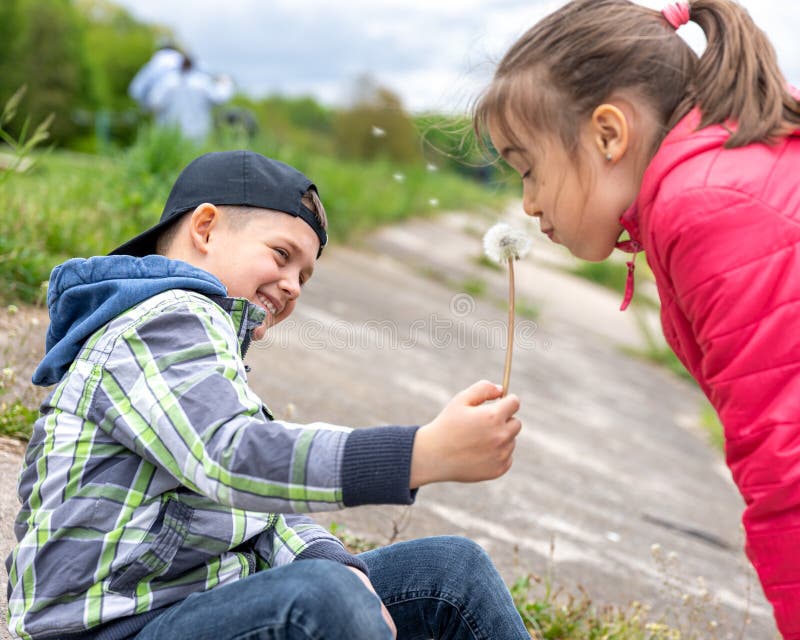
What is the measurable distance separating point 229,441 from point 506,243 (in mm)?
679

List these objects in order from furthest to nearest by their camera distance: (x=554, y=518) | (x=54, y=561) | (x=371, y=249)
Answer: (x=371, y=249), (x=554, y=518), (x=54, y=561)

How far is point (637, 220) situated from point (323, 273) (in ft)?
14.7

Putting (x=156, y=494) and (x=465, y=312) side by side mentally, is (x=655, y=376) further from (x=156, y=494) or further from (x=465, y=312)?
(x=156, y=494)

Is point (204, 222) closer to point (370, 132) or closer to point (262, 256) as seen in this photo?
point (262, 256)

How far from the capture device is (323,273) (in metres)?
5.96

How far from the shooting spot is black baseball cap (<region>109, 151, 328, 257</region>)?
1747mm

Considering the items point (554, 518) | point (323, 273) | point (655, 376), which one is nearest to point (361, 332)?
point (323, 273)

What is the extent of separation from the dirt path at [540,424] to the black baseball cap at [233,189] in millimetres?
766

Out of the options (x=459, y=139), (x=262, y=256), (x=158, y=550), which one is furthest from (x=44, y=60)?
(x=158, y=550)

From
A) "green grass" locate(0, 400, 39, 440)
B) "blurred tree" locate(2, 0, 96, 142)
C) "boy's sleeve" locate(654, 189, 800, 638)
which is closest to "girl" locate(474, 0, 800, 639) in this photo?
"boy's sleeve" locate(654, 189, 800, 638)

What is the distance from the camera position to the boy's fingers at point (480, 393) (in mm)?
1365

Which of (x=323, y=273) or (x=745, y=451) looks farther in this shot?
(x=323, y=273)

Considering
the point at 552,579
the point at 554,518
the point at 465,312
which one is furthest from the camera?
the point at 465,312

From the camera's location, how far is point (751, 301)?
1.39 metres
